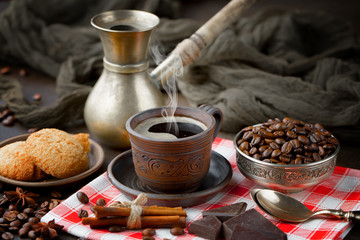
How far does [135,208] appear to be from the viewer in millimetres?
1180

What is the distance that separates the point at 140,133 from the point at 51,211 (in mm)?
316

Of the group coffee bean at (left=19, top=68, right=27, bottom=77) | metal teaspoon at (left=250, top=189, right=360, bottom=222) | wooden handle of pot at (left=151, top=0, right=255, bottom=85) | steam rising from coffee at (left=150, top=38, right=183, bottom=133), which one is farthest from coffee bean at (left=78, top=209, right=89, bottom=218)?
coffee bean at (left=19, top=68, right=27, bottom=77)

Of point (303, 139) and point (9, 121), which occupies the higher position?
point (303, 139)

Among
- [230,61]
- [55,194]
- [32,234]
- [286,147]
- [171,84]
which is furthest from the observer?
[230,61]

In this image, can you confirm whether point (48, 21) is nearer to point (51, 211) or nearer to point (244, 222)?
point (51, 211)

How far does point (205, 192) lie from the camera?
124 centimetres

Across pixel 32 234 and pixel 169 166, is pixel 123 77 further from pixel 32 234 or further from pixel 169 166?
pixel 32 234

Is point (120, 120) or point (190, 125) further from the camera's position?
point (120, 120)

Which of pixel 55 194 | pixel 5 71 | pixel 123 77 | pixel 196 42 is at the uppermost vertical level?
pixel 196 42

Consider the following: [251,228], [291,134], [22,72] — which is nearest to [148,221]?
[251,228]

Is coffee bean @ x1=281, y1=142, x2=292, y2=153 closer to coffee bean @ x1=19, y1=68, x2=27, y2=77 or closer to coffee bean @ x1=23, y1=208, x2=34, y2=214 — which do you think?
coffee bean @ x1=23, y1=208, x2=34, y2=214

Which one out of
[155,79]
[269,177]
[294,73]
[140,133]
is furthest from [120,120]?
[294,73]

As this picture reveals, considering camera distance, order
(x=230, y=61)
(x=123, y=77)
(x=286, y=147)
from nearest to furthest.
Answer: (x=286, y=147)
(x=123, y=77)
(x=230, y=61)

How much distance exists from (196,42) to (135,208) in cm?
79
